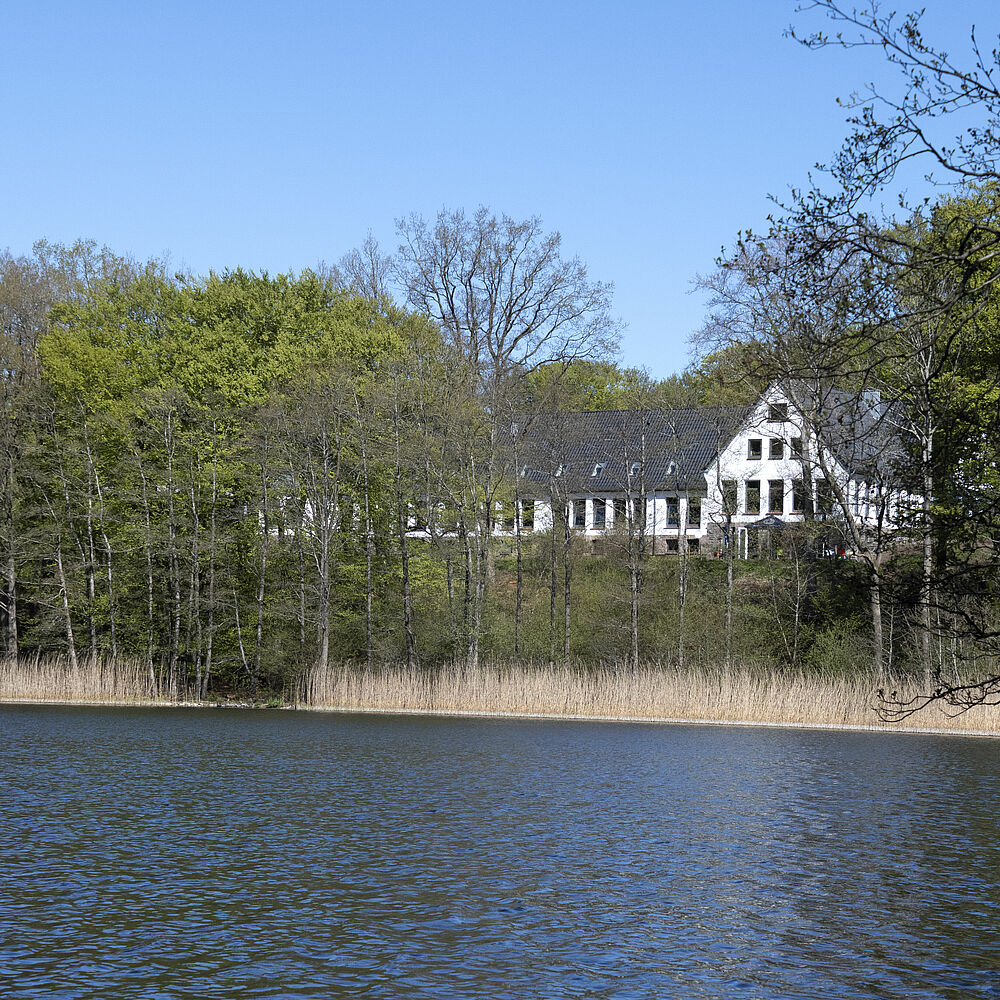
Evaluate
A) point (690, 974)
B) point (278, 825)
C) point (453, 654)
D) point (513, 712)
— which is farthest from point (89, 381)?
point (690, 974)

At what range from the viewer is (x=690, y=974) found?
959 cm

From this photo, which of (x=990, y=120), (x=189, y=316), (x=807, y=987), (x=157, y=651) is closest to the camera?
(x=990, y=120)

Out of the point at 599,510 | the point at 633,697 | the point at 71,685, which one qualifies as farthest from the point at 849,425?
the point at 599,510

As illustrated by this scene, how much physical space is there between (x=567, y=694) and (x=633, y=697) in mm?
1775

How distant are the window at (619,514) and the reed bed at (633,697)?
1654 centimetres

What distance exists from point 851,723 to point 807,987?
72.6 ft

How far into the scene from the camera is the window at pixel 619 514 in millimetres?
51688

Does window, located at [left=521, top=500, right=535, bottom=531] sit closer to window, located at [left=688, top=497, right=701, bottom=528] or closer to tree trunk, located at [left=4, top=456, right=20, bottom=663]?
window, located at [left=688, top=497, right=701, bottom=528]

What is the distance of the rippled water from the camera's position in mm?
9492

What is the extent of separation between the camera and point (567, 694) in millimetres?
32375

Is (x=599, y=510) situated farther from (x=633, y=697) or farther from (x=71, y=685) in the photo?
(x=633, y=697)

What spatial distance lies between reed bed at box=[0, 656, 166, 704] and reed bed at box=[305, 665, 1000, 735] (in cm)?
598

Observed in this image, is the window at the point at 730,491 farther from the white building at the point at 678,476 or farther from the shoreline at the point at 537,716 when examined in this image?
the shoreline at the point at 537,716

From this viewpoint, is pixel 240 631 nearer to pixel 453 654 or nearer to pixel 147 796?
pixel 453 654
